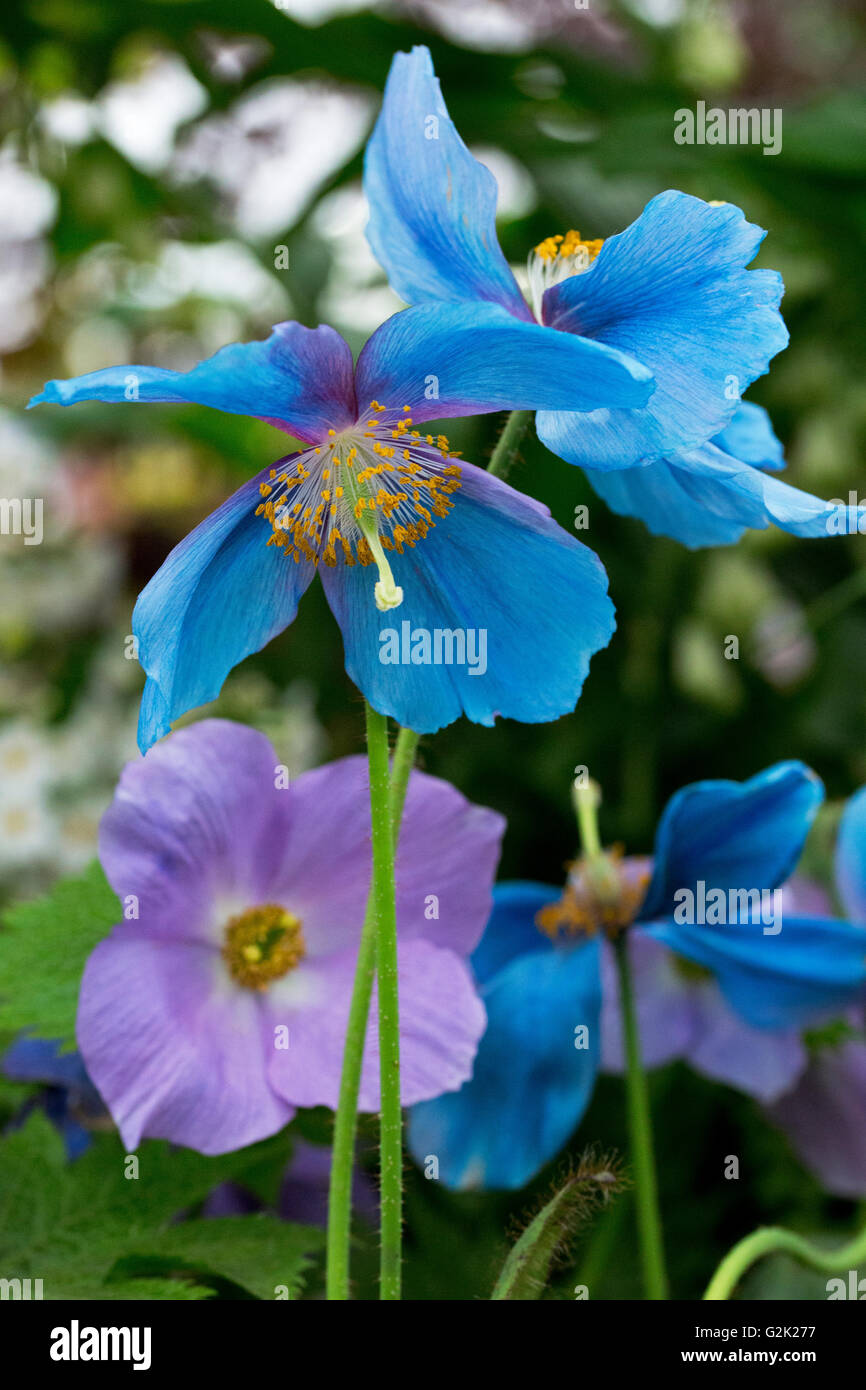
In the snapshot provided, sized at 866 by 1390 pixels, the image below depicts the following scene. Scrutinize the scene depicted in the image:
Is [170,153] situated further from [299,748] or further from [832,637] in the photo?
[832,637]

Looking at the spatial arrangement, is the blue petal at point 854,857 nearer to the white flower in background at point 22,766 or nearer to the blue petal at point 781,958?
the blue petal at point 781,958

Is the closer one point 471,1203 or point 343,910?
point 343,910

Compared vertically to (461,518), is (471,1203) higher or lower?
lower

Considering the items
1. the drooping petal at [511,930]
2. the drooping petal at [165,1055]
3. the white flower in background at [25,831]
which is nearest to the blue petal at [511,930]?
the drooping petal at [511,930]

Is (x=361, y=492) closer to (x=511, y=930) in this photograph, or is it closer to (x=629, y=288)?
(x=629, y=288)

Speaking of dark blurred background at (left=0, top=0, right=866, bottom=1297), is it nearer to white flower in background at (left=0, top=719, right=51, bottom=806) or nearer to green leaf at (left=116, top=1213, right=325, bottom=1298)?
white flower in background at (left=0, top=719, right=51, bottom=806)

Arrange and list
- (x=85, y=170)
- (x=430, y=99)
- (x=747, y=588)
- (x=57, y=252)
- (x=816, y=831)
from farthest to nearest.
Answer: (x=57, y=252)
(x=85, y=170)
(x=747, y=588)
(x=816, y=831)
(x=430, y=99)
